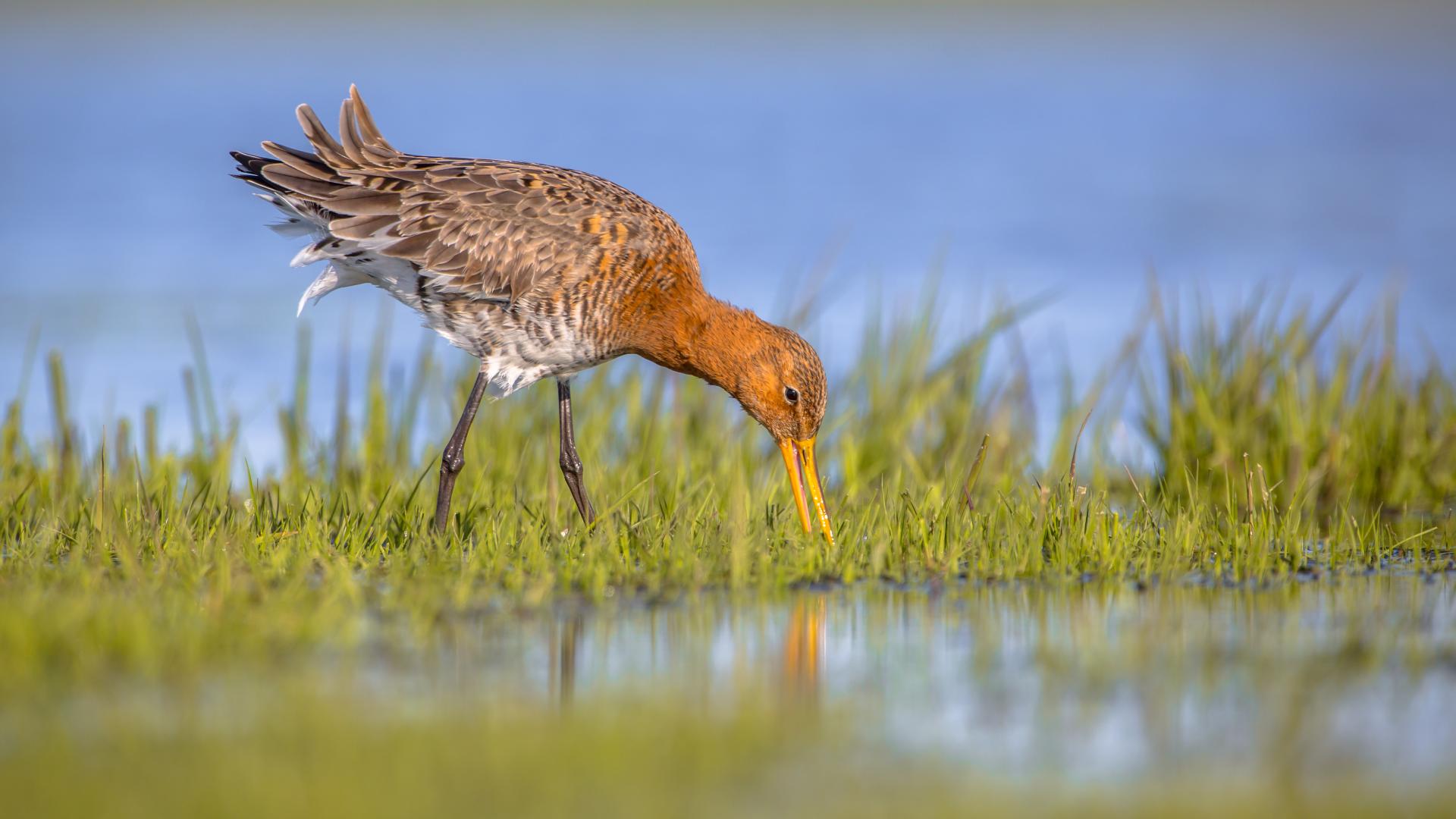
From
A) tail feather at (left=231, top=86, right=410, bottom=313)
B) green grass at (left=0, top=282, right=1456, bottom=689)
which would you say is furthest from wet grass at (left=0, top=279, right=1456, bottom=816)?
tail feather at (left=231, top=86, right=410, bottom=313)

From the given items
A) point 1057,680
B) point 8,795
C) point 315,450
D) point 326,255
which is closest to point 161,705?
point 8,795

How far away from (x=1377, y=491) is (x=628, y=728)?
5.86 metres

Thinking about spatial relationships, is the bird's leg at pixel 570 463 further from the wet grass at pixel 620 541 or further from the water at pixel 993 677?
the water at pixel 993 677

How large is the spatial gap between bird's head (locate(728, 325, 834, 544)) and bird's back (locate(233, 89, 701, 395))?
625 millimetres

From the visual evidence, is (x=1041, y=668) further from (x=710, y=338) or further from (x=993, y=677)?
(x=710, y=338)

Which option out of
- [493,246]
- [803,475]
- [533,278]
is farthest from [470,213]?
[803,475]

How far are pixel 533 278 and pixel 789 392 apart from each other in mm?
1413

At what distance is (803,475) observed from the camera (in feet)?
25.0

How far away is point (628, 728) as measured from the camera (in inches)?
147

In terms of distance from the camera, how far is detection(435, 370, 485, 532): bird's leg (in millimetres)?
7125

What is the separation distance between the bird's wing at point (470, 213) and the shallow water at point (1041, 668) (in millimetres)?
2483

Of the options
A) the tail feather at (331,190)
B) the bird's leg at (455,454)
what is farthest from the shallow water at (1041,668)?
the tail feather at (331,190)

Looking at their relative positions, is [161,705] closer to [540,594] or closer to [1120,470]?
[540,594]

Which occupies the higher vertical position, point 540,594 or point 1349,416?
point 1349,416
